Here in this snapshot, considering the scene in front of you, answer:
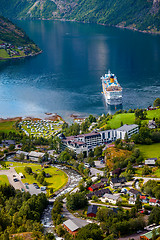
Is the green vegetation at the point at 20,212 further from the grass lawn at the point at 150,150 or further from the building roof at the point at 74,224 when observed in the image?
the grass lawn at the point at 150,150

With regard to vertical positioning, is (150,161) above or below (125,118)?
below

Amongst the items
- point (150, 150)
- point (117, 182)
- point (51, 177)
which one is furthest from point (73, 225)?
point (150, 150)

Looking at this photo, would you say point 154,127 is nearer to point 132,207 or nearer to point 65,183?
point 65,183

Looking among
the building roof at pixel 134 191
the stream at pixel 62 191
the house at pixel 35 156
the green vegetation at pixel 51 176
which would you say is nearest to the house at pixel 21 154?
the house at pixel 35 156

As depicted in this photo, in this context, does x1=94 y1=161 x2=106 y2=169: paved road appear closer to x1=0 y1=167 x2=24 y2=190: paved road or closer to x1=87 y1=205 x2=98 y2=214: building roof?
x1=0 y1=167 x2=24 y2=190: paved road

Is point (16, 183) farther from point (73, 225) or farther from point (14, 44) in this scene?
point (14, 44)

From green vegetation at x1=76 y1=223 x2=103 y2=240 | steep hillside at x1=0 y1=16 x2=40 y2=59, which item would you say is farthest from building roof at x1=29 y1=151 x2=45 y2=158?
steep hillside at x1=0 y1=16 x2=40 y2=59
